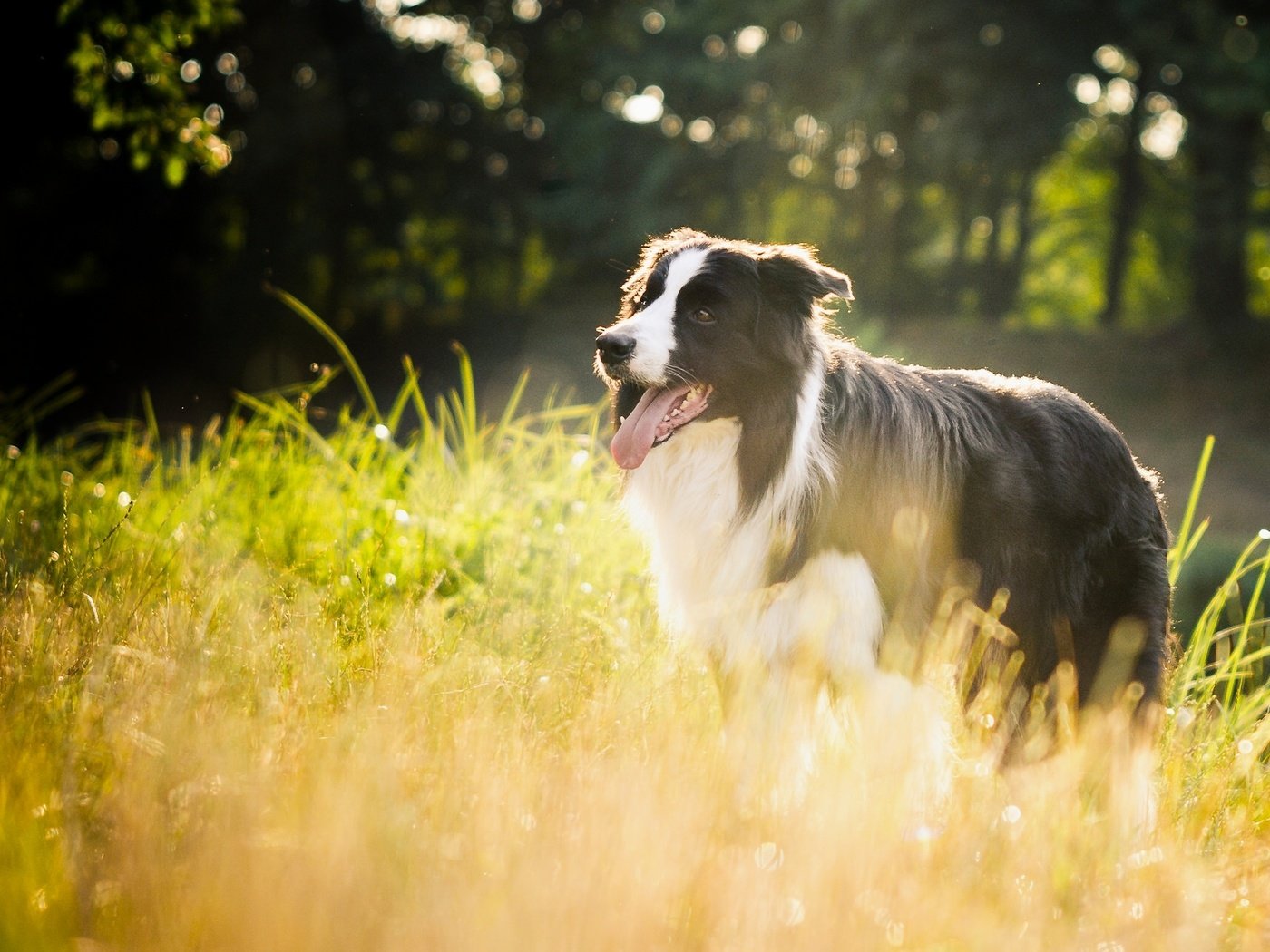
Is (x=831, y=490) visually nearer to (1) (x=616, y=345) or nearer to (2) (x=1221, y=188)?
(1) (x=616, y=345)

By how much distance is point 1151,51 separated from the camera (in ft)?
55.9

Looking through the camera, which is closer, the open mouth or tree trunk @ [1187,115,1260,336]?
the open mouth

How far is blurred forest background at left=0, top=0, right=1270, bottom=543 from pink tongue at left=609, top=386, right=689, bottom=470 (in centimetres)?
1174

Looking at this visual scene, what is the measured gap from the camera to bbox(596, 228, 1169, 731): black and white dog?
12.5ft

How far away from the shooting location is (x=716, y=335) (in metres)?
3.94

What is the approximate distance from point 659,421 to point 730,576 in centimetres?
59

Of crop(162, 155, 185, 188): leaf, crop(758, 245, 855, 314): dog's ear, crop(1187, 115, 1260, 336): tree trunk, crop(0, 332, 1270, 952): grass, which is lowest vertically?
crop(0, 332, 1270, 952): grass

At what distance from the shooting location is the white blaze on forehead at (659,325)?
383 cm

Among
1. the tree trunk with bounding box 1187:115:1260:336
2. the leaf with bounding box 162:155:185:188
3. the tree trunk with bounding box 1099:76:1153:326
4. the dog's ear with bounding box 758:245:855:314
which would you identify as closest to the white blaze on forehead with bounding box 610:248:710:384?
the dog's ear with bounding box 758:245:855:314

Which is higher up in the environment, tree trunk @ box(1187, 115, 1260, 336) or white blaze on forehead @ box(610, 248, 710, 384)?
tree trunk @ box(1187, 115, 1260, 336)

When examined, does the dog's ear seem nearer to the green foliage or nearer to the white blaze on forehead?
the white blaze on forehead

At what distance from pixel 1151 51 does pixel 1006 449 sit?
1566 cm

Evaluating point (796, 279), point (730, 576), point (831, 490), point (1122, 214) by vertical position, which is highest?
point (1122, 214)

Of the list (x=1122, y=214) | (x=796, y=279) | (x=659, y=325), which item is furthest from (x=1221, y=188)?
(x=659, y=325)
